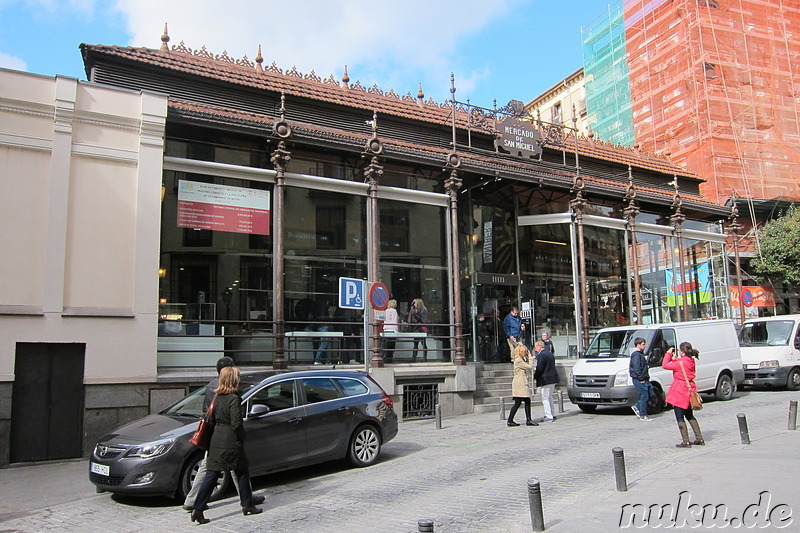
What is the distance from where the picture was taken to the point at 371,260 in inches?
611

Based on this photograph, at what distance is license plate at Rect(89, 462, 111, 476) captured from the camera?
762cm

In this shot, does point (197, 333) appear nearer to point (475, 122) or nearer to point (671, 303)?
point (475, 122)

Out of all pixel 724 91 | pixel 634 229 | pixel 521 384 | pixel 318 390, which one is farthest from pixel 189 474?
pixel 724 91

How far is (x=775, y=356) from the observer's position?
57.7 ft

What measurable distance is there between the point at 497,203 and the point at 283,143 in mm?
8152

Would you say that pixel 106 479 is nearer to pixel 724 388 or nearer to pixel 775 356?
pixel 724 388

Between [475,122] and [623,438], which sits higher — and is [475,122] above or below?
above

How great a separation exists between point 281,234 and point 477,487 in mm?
8141

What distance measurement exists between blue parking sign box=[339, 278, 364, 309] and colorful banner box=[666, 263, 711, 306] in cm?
1448

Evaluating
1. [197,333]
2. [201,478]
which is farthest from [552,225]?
[201,478]

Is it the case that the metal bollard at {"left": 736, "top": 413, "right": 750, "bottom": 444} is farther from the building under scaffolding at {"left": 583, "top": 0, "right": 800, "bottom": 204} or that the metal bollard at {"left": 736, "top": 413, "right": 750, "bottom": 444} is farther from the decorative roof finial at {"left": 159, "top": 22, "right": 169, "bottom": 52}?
the building under scaffolding at {"left": 583, "top": 0, "right": 800, "bottom": 204}

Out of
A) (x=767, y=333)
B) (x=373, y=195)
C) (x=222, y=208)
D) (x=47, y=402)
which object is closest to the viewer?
(x=47, y=402)

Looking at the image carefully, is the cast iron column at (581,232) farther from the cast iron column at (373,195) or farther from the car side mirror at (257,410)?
the car side mirror at (257,410)

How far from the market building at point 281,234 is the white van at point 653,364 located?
2810mm
